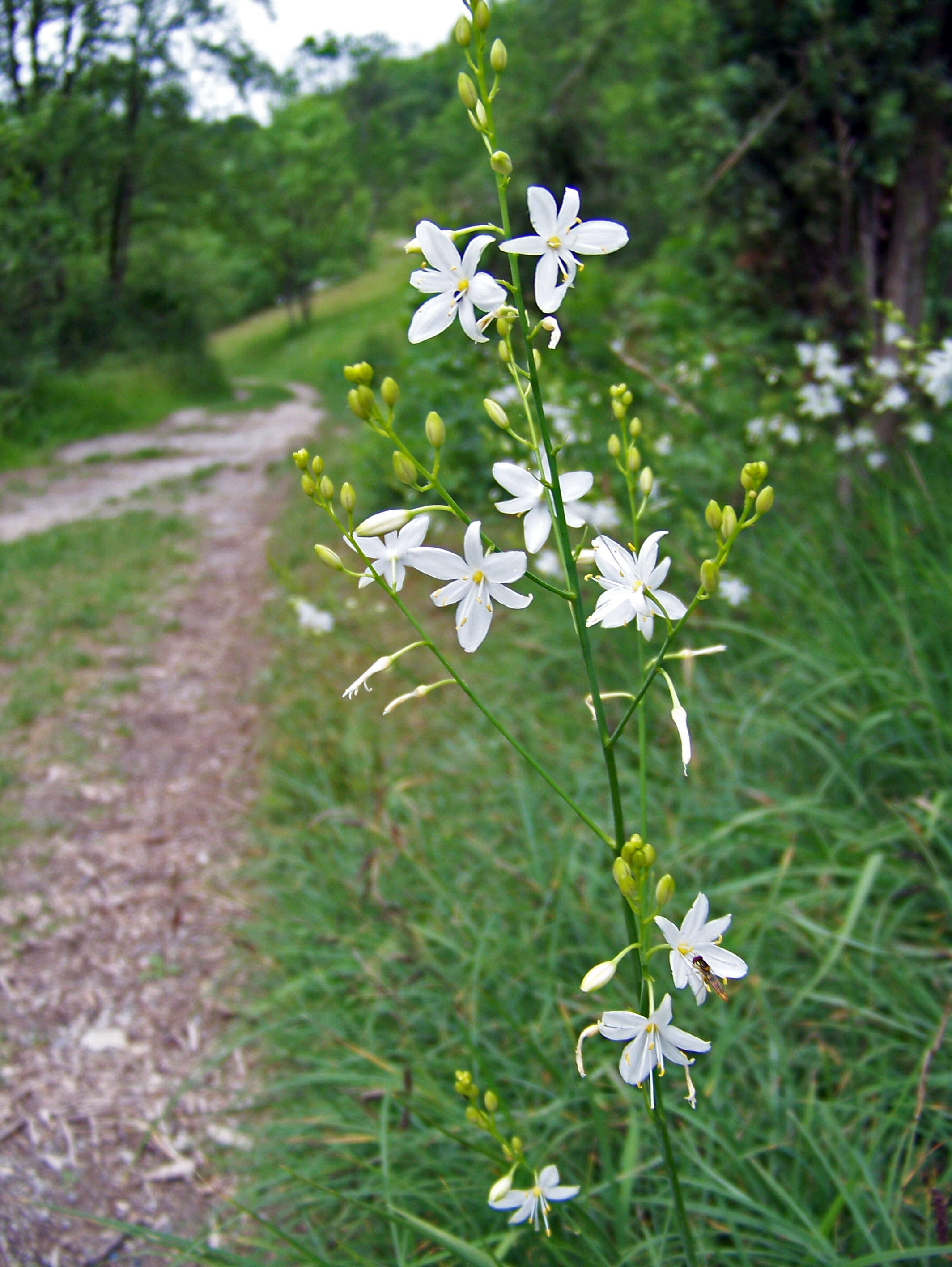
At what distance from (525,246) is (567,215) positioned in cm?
5

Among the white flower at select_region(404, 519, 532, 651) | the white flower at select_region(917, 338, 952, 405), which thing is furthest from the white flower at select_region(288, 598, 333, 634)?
the white flower at select_region(404, 519, 532, 651)

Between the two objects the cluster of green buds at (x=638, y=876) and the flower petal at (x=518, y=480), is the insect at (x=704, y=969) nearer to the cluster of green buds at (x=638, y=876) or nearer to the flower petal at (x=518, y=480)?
the cluster of green buds at (x=638, y=876)

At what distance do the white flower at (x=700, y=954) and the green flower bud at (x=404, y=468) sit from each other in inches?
18.0

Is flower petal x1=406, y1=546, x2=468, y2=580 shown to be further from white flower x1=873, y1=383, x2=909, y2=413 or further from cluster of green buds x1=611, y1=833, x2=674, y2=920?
white flower x1=873, y1=383, x2=909, y2=413

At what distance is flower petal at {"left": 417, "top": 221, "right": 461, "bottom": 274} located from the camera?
825mm

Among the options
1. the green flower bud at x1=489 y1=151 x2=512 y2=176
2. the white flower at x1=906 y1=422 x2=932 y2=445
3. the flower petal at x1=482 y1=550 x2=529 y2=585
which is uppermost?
the green flower bud at x1=489 y1=151 x2=512 y2=176

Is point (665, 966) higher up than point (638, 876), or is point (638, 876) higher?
point (638, 876)

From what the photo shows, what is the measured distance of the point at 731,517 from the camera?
32.9 inches

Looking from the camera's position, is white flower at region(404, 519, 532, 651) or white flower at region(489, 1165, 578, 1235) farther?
white flower at region(489, 1165, 578, 1235)

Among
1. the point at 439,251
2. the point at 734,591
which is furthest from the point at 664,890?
the point at 734,591

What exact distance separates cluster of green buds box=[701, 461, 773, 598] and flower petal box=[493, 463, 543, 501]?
172 mm

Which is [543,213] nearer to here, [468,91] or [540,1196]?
[468,91]

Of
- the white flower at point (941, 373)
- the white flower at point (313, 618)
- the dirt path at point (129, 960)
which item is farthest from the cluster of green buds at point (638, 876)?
the white flower at point (313, 618)

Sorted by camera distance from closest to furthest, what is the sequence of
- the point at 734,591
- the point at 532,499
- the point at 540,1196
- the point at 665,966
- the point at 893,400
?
the point at 532,499, the point at 540,1196, the point at 665,966, the point at 893,400, the point at 734,591
